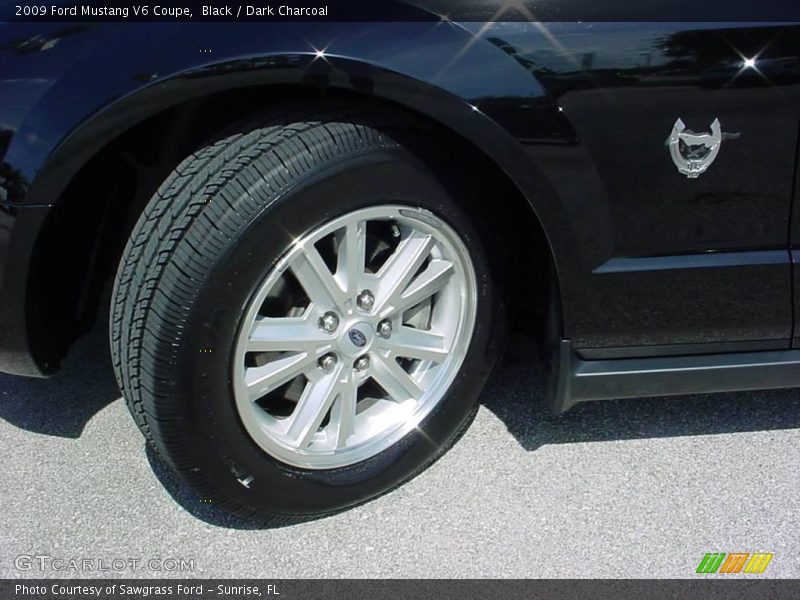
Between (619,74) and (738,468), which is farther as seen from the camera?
(738,468)

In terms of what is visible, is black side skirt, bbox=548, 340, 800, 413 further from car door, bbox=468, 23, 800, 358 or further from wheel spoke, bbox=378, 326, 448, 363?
wheel spoke, bbox=378, 326, 448, 363

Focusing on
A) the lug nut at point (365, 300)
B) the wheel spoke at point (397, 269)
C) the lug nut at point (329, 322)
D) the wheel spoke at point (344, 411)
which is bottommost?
the wheel spoke at point (344, 411)

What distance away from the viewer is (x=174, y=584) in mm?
2006

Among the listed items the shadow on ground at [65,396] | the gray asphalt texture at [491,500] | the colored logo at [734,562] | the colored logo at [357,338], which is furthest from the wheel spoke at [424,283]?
the shadow on ground at [65,396]

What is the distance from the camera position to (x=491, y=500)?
2262 millimetres

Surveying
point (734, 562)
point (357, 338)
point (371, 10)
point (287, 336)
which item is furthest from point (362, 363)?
point (734, 562)

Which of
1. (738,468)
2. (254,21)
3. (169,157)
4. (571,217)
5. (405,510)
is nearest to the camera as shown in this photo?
(254,21)

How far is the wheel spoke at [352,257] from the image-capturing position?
6.47 ft

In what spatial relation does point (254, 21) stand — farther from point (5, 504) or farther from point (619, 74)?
point (5, 504)

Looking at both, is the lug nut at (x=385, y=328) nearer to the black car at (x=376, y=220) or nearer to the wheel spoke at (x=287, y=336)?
the black car at (x=376, y=220)

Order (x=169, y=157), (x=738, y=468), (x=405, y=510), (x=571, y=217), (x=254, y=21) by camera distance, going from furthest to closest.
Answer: (x=738, y=468) < (x=405, y=510) < (x=169, y=157) < (x=571, y=217) < (x=254, y=21)

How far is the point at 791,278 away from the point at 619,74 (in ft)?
2.33

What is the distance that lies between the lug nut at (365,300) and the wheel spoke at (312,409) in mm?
166

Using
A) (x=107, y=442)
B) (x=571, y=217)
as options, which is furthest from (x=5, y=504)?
(x=571, y=217)
